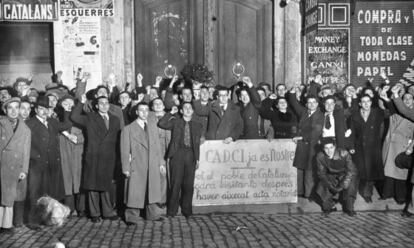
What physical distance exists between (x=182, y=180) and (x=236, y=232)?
165 centimetres

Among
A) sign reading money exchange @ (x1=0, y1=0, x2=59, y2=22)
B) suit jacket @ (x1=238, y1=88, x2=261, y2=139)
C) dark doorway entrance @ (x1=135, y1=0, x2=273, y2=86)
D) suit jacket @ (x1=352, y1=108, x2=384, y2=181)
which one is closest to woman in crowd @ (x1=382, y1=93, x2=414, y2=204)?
suit jacket @ (x1=352, y1=108, x2=384, y2=181)

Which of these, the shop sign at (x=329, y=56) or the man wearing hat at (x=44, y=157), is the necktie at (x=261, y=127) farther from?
the shop sign at (x=329, y=56)

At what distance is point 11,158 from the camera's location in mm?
10555

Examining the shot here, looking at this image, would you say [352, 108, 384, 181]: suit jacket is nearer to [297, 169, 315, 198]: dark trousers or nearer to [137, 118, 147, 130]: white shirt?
[297, 169, 315, 198]: dark trousers

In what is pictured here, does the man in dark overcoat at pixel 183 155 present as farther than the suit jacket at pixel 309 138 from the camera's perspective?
No

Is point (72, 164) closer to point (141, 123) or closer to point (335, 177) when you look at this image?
point (141, 123)

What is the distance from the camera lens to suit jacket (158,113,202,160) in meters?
11.6

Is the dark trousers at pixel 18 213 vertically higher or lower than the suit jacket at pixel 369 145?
lower

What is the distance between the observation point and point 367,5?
1681 centimetres

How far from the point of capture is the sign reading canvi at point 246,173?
39.4 feet

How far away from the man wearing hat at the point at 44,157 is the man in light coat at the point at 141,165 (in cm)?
104

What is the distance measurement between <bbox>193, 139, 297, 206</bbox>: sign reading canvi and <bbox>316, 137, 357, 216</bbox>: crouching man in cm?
60

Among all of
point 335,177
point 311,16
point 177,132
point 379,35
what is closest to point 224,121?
point 177,132

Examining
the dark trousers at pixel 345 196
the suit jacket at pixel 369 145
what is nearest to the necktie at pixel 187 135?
the dark trousers at pixel 345 196
